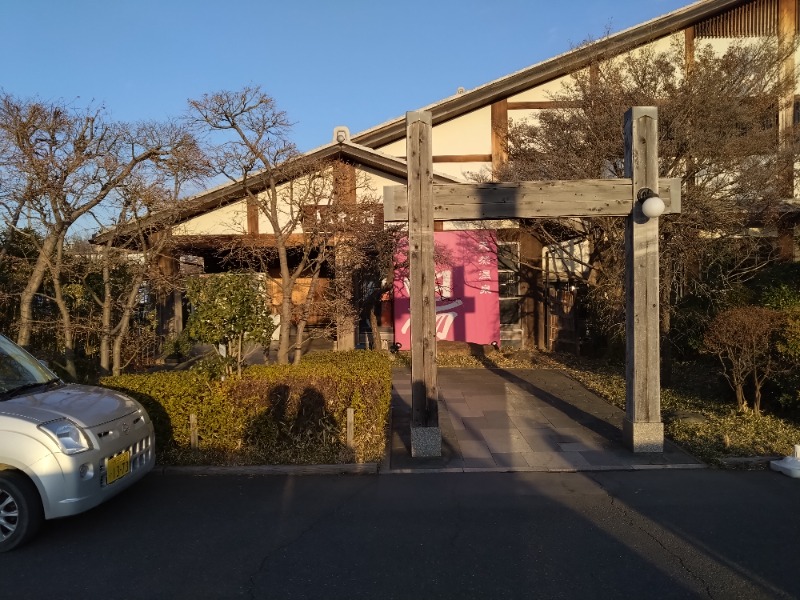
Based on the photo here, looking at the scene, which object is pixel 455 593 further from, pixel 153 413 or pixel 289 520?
pixel 153 413

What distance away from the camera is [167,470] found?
6.31m

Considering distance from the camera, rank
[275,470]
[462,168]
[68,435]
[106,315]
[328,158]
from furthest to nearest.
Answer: [462,168] < [328,158] < [106,315] < [275,470] < [68,435]

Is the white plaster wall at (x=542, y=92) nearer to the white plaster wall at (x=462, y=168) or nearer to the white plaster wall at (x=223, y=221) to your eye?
the white plaster wall at (x=462, y=168)

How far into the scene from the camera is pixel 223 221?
1337 centimetres

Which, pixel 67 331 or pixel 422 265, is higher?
pixel 422 265

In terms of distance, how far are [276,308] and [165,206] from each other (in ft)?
15.1

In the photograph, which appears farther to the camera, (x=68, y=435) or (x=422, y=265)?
(x=422, y=265)

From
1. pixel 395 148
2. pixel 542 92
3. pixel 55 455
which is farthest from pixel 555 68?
pixel 55 455

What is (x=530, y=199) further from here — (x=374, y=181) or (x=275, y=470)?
(x=374, y=181)

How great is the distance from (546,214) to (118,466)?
5.07 m

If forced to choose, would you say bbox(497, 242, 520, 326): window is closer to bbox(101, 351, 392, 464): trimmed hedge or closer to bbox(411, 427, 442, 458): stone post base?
bbox(101, 351, 392, 464): trimmed hedge

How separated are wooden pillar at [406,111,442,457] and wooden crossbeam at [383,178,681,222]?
0.47 feet

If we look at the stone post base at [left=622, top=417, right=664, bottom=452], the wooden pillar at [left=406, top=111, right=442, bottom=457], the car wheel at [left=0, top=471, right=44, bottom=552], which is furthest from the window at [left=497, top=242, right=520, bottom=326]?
the car wheel at [left=0, top=471, right=44, bottom=552]

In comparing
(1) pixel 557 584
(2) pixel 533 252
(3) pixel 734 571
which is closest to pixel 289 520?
(1) pixel 557 584
